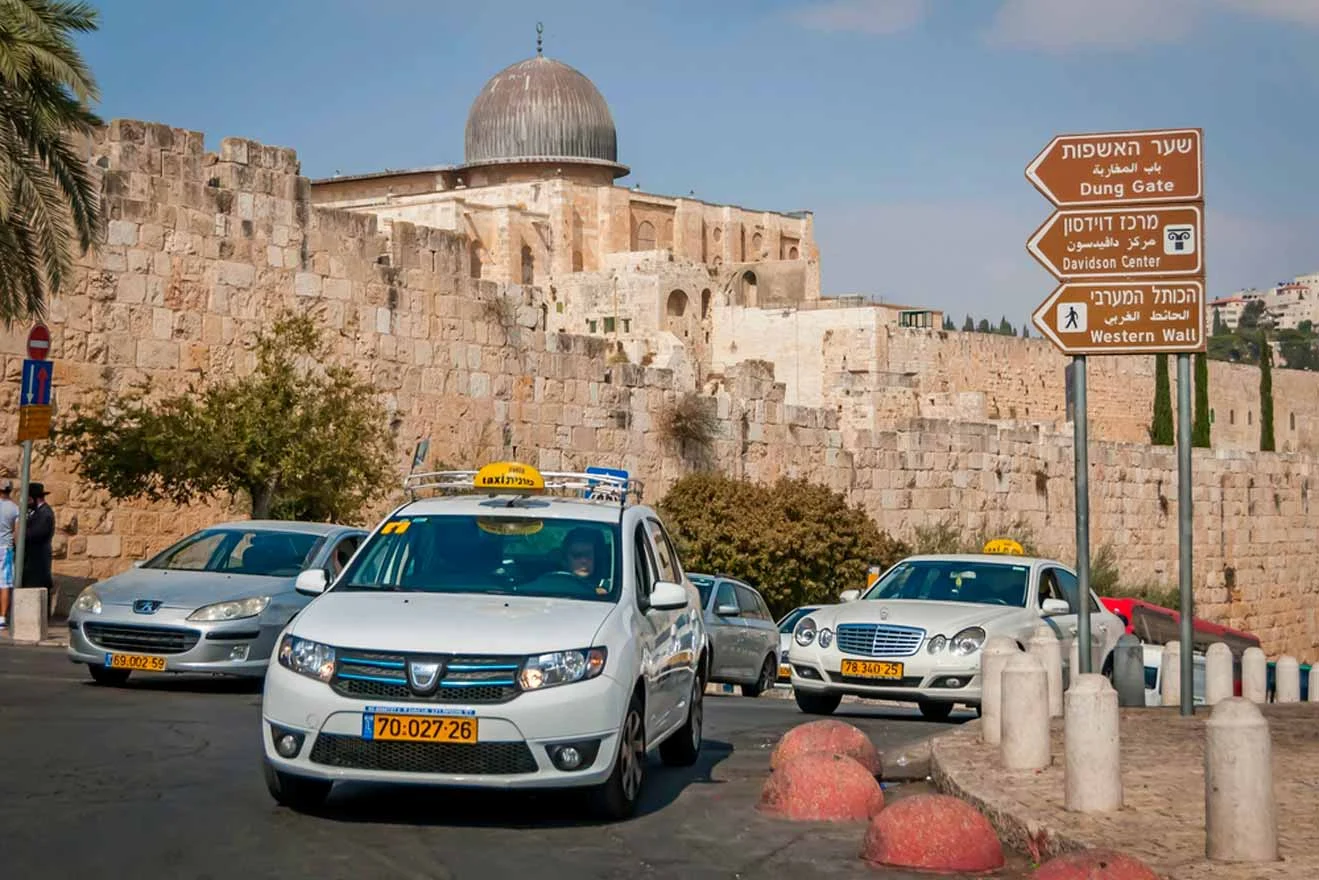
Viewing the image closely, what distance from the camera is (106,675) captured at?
14.5 m

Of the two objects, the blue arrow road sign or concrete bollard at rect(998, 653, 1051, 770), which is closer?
concrete bollard at rect(998, 653, 1051, 770)

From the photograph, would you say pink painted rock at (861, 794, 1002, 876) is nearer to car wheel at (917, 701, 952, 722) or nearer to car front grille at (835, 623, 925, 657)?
car front grille at (835, 623, 925, 657)

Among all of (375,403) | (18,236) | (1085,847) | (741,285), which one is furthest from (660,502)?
(741,285)

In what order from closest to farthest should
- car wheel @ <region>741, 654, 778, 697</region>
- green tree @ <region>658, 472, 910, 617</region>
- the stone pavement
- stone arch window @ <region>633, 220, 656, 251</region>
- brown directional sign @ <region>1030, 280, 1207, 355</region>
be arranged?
the stone pavement → brown directional sign @ <region>1030, 280, 1207, 355</region> → car wheel @ <region>741, 654, 778, 697</region> → green tree @ <region>658, 472, 910, 617</region> → stone arch window @ <region>633, 220, 656, 251</region>

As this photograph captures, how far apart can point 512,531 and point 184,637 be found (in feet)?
16.9

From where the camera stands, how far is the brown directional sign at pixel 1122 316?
12383mm

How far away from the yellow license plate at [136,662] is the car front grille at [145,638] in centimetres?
6

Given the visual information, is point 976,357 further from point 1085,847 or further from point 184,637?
point 1085,847

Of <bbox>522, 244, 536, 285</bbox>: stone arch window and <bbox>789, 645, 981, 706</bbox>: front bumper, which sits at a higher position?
<bbox>522, 244, 536, 285</bbox>: stone arch window

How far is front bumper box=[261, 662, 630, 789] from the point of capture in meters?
8.27

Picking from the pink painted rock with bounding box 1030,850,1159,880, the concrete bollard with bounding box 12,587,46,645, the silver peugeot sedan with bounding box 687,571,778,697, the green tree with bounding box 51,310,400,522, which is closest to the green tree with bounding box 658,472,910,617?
the silver peugeot sedan with bounding box 687,571,778,697

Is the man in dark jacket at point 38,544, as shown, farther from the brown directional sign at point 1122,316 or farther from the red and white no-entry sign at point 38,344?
the brown directional sign at point 1122,316

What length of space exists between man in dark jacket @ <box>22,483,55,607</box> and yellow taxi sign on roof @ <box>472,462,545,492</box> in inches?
313

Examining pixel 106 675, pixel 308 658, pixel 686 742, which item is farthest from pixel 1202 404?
pixel 308 658
